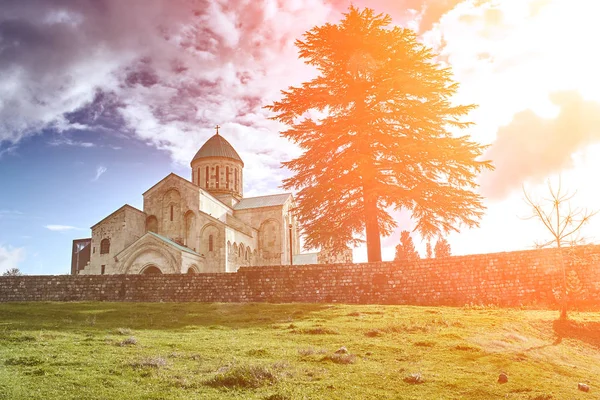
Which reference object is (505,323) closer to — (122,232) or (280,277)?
(280,277)

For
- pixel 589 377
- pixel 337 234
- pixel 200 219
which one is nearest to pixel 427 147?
pixel 337 234

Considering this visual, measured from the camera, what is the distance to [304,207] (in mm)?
21312

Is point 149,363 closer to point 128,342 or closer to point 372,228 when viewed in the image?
point 128,342

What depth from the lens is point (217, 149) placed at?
151 feet

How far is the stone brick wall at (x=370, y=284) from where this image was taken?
15305 mm

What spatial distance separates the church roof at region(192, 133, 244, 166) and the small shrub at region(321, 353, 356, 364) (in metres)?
38.8

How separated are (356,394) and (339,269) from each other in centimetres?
1118

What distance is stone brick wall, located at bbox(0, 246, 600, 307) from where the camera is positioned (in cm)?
Result: 1530

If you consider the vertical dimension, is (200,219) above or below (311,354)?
above

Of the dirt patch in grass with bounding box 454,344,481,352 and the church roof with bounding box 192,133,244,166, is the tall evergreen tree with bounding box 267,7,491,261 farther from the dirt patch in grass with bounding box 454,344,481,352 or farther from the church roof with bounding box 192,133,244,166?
the church roof with bounding box 192,133,244,166

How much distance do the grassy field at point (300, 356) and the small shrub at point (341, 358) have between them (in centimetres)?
2

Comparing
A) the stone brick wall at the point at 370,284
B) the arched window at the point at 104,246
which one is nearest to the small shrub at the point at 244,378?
the stone brick wall at the point at 370,284

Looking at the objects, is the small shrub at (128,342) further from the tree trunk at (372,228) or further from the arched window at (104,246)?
the arched window at (104,246)

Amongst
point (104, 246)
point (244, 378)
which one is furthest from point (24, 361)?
point (104, 246)
